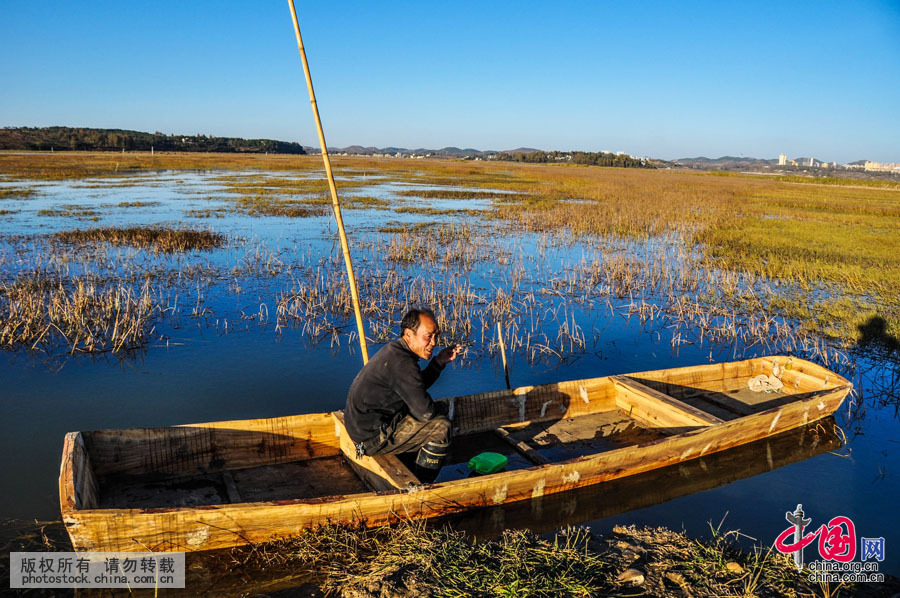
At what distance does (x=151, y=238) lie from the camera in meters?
15.4

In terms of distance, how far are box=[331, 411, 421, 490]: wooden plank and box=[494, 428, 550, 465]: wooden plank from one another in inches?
56.8

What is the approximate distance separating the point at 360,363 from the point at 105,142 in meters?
84.5

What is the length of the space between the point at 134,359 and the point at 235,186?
2604 cm

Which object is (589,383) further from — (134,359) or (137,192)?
(137,192)

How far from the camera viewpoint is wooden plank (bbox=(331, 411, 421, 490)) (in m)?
4.52

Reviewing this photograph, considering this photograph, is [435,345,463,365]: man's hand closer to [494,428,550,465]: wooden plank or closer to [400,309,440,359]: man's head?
[400,309,440,359]: man's head

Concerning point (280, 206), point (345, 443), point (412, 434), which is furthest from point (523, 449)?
point (280, 206)

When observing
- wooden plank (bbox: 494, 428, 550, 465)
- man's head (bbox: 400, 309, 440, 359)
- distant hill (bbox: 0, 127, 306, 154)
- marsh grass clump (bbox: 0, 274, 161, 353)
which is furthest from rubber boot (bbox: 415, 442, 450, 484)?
distant hill (bbox: 0, 127, 306, 154)

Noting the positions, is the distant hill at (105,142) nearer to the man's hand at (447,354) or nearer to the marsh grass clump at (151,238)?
the marsh grass clump at (151,238)

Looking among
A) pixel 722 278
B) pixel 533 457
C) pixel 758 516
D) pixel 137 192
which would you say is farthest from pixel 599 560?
pixel 137 192

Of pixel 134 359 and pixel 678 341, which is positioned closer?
pixel 134 359

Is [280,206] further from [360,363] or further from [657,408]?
[657,408]

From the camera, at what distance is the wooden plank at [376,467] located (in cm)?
452

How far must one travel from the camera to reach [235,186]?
32.2 metres
